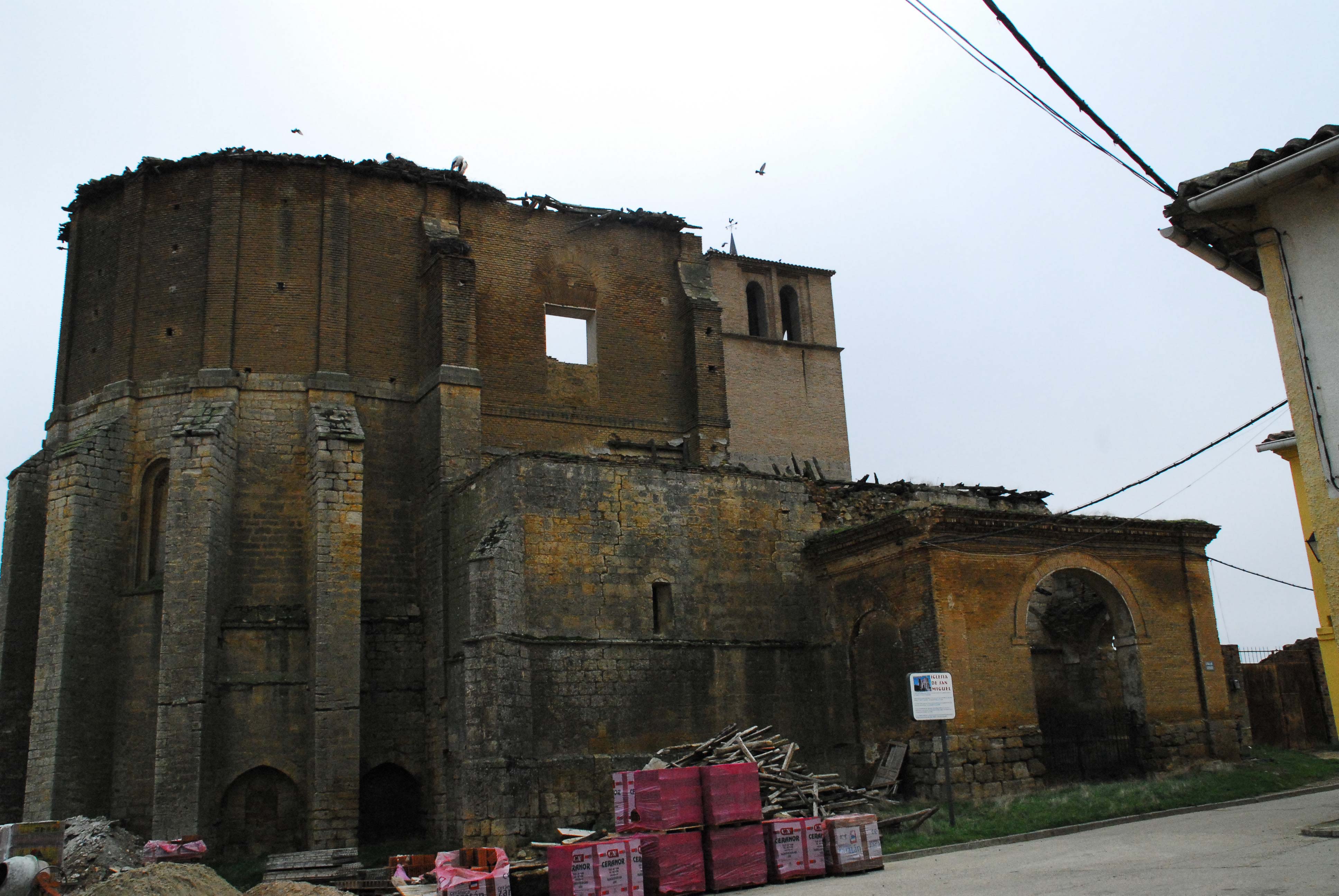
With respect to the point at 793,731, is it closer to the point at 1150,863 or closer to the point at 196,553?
the point at 1150,863

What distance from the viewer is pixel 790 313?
31516 mm

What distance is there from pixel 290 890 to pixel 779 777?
6.12 m

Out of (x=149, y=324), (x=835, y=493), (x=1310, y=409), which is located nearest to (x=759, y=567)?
(x=835, y=493)

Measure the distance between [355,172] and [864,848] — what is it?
17.1m

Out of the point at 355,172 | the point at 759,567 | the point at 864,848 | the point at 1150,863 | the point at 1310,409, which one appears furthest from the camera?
the point at 355,172

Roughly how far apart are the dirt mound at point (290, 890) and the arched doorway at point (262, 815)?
737 cm

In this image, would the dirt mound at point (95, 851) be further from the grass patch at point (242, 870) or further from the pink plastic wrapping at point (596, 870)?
the pink plastic wrapping at point (596, 870)

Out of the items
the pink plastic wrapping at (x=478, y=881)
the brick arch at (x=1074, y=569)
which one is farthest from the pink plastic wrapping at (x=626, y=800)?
the brick arch at (x=1074, y=569)

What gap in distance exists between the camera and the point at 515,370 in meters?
23.8

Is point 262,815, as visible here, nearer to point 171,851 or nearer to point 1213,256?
point 171,851

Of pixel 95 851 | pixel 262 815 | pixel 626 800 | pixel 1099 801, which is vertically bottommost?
pixel 95 851

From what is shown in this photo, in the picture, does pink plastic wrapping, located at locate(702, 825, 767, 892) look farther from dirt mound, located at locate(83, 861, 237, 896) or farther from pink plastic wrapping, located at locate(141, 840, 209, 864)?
pink plastic wrapping, located at locate(141, 840, 209, 864)

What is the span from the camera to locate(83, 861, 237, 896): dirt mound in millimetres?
11305

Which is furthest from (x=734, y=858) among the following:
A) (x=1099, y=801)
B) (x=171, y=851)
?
(x=171, y=851)
